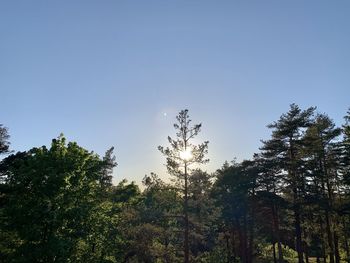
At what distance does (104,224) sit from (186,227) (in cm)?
731

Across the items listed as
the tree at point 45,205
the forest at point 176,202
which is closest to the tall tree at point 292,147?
the forest at point 176,202

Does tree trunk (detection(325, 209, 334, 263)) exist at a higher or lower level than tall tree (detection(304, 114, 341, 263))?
lower

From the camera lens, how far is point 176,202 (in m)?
29.2

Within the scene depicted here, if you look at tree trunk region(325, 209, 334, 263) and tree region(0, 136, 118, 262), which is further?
tree trunk region(325, 209, 334, 263)

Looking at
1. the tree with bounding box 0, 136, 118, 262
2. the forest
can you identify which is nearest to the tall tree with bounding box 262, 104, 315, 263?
the forest

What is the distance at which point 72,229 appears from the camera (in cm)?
2252

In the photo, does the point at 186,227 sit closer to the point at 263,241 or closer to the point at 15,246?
the point at 15,246

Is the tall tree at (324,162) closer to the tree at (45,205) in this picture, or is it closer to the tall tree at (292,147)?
the tall tree at (292,147)

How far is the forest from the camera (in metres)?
20.6

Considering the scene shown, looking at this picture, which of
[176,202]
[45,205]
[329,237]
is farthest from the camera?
[329,237]

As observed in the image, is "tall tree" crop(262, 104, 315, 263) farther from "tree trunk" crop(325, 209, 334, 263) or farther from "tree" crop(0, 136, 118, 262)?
"tree" crop(0, 136, 118, 262)

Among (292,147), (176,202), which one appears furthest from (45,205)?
(292,147)

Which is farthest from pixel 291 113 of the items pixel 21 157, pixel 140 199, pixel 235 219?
pixel 21 157

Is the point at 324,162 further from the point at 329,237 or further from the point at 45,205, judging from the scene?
the point at 45,205
